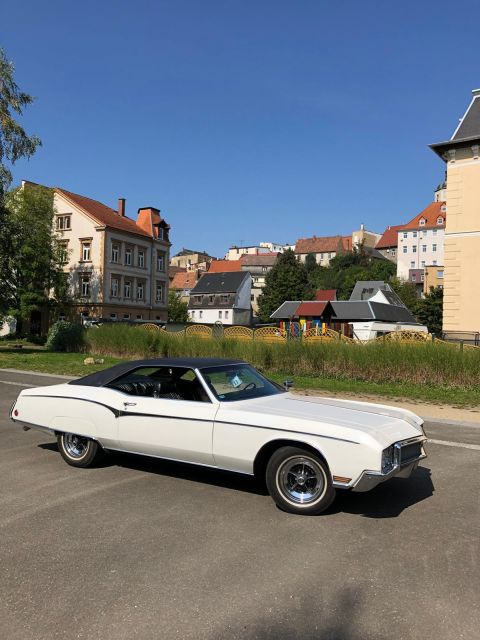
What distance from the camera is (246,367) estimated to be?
257 inches

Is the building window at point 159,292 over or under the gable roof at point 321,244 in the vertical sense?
under

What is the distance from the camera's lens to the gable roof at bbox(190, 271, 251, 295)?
8850cm

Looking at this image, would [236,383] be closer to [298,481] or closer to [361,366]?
[298,481]

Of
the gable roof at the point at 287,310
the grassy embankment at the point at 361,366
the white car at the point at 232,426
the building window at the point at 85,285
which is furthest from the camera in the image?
the gable roof at the point at 287,310

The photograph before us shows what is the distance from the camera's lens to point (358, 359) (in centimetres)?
1736

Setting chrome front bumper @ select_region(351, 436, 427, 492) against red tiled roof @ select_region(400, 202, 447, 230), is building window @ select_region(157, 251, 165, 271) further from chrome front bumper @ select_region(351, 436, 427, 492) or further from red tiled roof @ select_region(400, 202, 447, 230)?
red tiled roof @ select_region(400, 202, 447, 230)

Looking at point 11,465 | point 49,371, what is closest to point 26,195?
point 49,371

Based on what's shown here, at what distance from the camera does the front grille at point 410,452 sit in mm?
4946

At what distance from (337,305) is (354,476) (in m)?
56.3

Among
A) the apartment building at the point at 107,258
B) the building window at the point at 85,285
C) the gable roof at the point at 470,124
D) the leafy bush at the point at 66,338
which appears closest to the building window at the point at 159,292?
the apartment building at the point at 107,258

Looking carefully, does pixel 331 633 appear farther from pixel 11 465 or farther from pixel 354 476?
pixel 11 465

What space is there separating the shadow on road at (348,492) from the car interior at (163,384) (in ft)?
2.45

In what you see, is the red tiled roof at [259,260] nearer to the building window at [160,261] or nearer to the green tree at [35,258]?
the building window at [160,261]

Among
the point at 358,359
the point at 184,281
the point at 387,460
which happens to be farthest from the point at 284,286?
the point at 387,460
